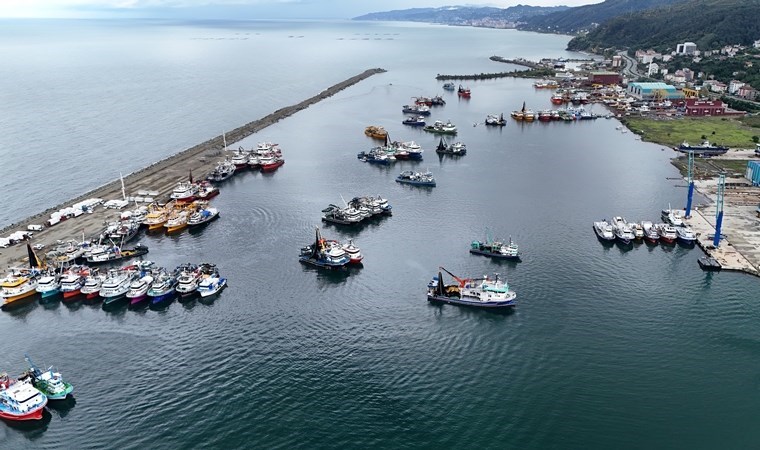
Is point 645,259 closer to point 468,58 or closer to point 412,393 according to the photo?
point 412,393

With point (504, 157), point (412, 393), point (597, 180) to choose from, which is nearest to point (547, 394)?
point (412, 393)

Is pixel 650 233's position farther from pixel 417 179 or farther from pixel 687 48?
pixel 687 48

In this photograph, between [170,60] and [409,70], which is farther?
[170,60]

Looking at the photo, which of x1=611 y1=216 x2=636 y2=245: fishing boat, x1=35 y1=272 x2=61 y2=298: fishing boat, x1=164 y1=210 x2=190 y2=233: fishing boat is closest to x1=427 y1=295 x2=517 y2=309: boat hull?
x1=611 y1=216 x2=636 y2=245: fishing boat

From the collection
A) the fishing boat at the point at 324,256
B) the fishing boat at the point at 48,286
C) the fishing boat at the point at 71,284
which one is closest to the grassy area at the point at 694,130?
the fishing boat at the point at 324,256

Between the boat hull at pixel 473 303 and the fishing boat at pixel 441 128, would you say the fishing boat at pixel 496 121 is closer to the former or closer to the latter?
the fishing boat at pixel 441 128
